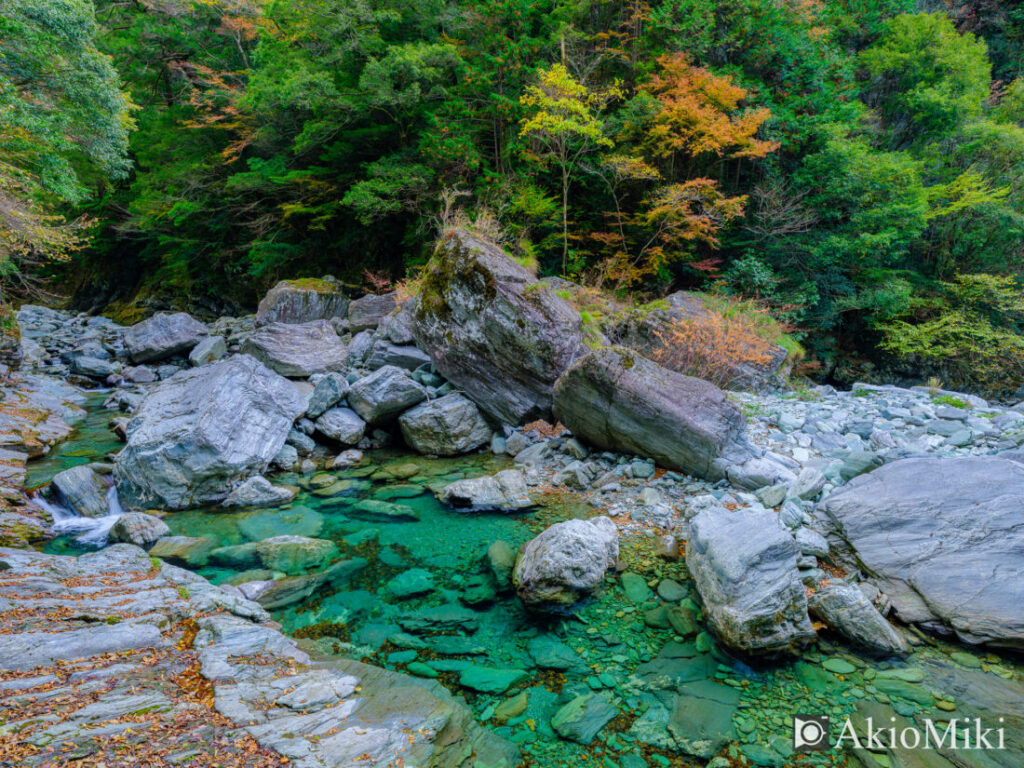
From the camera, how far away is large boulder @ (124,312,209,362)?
13438 millimetres

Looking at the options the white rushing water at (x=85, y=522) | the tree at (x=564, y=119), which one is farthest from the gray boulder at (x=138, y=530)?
the tree at (x=564, y=119)

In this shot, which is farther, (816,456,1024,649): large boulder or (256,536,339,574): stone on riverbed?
(256,536,339,574): stone on riverbed

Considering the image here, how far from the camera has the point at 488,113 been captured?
41.6 ft

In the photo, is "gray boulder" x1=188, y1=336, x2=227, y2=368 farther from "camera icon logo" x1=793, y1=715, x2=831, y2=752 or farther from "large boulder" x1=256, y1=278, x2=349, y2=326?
"camera icon logo" x1=793, y1=715, x2=831, y2=752

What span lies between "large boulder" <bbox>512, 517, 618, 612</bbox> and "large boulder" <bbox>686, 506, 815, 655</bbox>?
2.93 feet

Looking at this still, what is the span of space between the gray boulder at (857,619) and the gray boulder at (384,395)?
259 inches

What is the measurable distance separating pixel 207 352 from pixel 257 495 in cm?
852

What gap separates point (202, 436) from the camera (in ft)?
21.0

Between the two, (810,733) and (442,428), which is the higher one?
(810,733)

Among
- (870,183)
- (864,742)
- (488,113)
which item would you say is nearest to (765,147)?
(870,183)

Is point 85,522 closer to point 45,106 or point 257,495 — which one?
point 257,495

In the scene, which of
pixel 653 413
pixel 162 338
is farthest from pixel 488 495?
pixel 162 338

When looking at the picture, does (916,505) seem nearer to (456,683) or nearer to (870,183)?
(456,683)

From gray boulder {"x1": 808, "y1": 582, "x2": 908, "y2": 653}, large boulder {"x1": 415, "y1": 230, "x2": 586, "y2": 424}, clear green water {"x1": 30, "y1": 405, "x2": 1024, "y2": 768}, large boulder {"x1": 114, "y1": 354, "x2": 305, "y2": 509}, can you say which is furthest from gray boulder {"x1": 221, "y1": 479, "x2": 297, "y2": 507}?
gray boulder {"x1": 808, "y1": 582, "x2": 908, "y2": 653}
